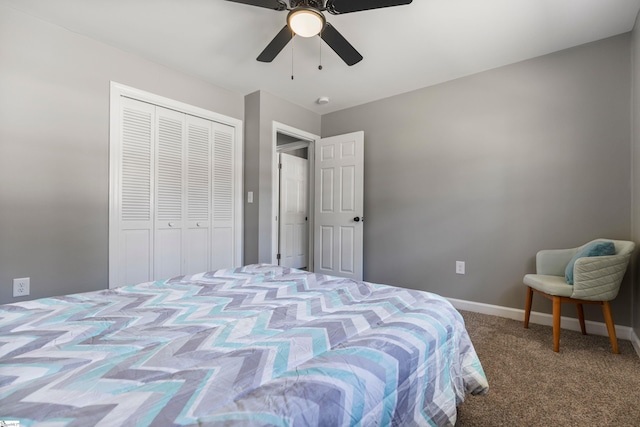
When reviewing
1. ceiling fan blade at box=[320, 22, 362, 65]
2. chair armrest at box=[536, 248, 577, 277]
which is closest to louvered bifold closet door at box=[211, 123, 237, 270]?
ceiling fan blade at box=[320, 22, 362, 65]

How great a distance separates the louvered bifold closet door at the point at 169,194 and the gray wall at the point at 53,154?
41cm

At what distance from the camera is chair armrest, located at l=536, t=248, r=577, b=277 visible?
2.33 meters

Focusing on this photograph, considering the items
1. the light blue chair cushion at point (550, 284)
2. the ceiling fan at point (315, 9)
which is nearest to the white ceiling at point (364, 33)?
the ceiling fan at point (315, 9)

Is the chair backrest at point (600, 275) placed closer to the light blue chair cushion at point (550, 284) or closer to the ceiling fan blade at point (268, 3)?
the light blue chair cushion at point (550, 284)

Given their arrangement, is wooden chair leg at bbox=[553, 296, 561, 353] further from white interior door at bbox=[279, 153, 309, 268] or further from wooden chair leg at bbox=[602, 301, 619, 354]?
white interior door at bbox=[279, 153, 309, 268]

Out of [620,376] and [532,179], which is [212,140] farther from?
[620,376]

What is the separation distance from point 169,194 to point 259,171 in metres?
0.95

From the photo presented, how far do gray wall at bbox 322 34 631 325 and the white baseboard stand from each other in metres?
0.05

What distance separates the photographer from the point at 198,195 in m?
Answer: 3.09

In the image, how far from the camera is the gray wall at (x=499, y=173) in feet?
7.54

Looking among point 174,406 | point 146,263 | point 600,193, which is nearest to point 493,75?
point 600,193

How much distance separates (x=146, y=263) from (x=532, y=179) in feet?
11.7

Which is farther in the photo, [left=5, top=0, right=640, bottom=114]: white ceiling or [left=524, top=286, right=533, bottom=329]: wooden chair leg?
[left=524, top=286, right=533, bottom=329]: wooden chair leg

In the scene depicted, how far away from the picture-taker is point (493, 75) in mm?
2775
